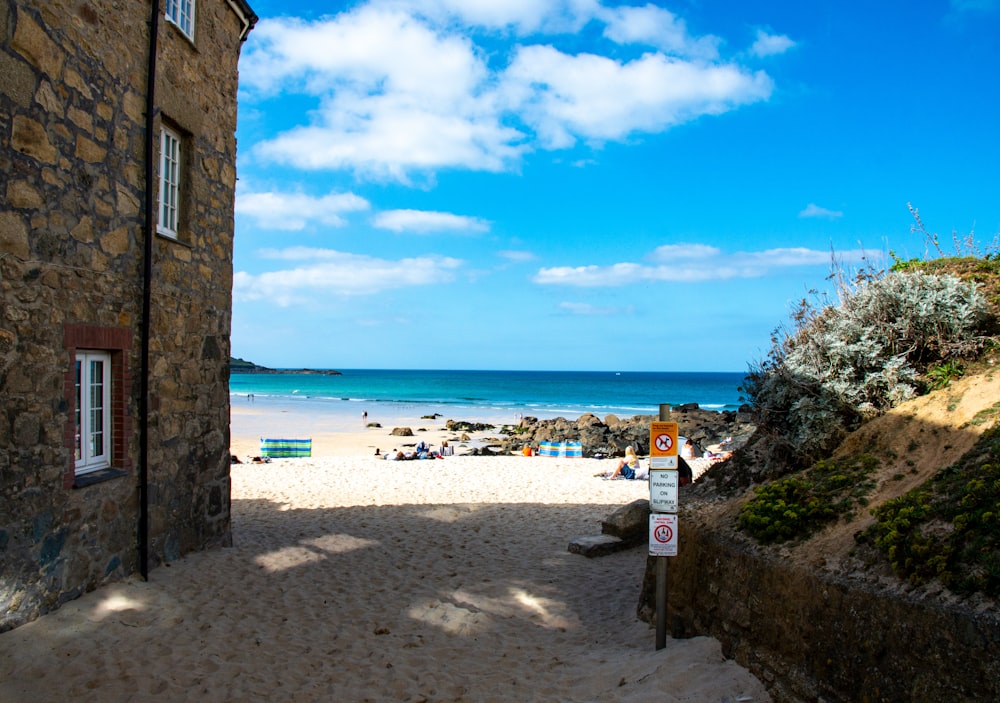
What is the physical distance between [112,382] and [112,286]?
971mm

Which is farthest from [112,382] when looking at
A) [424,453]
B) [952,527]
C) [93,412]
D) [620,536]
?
[424,453]

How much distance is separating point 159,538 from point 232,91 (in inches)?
221

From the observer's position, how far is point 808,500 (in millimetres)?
5234

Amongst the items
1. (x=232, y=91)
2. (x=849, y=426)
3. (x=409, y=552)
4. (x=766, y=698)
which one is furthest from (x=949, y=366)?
(x=232, y=91)

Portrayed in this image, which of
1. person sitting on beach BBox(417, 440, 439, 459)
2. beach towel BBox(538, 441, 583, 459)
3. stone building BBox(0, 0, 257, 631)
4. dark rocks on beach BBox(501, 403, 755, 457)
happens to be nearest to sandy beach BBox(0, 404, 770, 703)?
A: stone building BBox(0, 0, 257, 631)

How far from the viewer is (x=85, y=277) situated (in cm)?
605

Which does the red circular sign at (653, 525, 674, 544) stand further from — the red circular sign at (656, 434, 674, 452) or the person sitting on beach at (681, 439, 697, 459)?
the person sitting on beach at (681, 439, 697, 459)

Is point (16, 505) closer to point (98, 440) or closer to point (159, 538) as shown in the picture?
point (98, 440)

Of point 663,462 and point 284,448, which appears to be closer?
point 663,462

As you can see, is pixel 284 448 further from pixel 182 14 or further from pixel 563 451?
pixel 182 14

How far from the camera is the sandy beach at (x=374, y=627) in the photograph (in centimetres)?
493

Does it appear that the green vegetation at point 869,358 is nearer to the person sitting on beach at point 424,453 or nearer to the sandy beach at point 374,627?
the sandy beach at point 374,627

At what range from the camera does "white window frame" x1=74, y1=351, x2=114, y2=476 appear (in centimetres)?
625

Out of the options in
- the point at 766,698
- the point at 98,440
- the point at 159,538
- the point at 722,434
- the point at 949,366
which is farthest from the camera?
the point at 722,434
